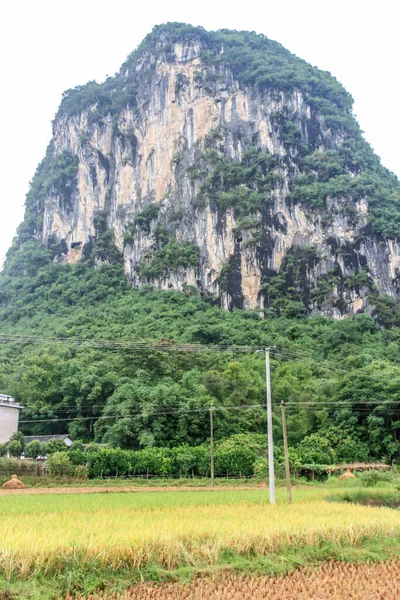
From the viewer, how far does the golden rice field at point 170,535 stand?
7465 mm

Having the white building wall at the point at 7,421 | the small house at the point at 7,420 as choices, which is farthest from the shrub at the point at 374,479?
the white building wall at the point at 7,421

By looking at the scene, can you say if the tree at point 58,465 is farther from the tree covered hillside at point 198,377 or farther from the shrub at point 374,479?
the shrub at point 374,479

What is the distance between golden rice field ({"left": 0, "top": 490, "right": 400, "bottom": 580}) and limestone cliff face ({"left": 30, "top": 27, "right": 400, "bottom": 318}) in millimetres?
50264

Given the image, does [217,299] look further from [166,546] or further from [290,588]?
[290,588]

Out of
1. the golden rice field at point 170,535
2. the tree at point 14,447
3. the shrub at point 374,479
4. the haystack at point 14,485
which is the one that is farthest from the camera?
the tree at point 14,447

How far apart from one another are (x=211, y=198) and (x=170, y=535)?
2539 inches

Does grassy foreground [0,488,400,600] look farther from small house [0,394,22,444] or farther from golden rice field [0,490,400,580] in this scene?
small house [0,394,22,444]

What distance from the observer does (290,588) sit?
24.8 feet

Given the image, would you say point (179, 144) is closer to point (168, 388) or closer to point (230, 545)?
point (168, 388)

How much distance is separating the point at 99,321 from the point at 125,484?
36680 mm

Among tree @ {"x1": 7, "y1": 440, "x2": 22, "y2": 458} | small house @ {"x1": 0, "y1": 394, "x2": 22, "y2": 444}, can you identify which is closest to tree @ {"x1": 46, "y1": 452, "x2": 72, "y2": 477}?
tree @ {"x1": 7, "y1": 440, "x2": 22, "y2": 458}

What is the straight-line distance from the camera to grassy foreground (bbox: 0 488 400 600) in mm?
7176

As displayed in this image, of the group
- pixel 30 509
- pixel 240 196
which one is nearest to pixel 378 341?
pixel 240 196

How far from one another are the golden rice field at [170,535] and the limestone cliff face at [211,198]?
165 feet
